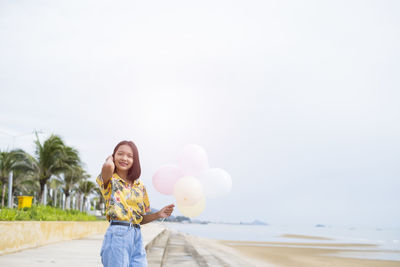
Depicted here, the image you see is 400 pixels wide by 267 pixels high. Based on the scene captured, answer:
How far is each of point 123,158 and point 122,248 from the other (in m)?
0.67

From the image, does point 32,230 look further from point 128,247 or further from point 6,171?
point 6,171

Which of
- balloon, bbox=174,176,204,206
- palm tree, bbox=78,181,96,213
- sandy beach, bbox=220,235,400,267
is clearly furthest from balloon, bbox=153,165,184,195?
palm tree, bbox=78,181,96,213

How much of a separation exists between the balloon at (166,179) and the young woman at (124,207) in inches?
48.6

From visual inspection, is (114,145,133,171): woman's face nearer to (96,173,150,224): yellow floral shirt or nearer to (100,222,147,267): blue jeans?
(96,173,150,224): yellow floral shirt

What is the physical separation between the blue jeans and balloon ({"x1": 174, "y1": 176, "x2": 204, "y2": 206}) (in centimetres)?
134

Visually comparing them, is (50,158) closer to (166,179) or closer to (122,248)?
(166,179)

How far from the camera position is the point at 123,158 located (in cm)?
320

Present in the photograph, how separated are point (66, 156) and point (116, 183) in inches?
852

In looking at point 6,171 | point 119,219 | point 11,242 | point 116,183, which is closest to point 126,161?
point 116,183

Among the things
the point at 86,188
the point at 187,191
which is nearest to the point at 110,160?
the point at 187,191

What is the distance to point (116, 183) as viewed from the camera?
10.3 feet

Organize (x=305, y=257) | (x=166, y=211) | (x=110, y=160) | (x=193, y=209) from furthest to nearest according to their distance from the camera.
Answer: (x=305, y=257) < (x=193, y=209) < (x=166, y=211) < (x=110, y=160)

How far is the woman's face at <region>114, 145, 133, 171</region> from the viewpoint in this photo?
3.21 metres

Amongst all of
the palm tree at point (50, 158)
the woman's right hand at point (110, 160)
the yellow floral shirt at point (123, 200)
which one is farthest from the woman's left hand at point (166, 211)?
the palm tree at point (50, 158)
